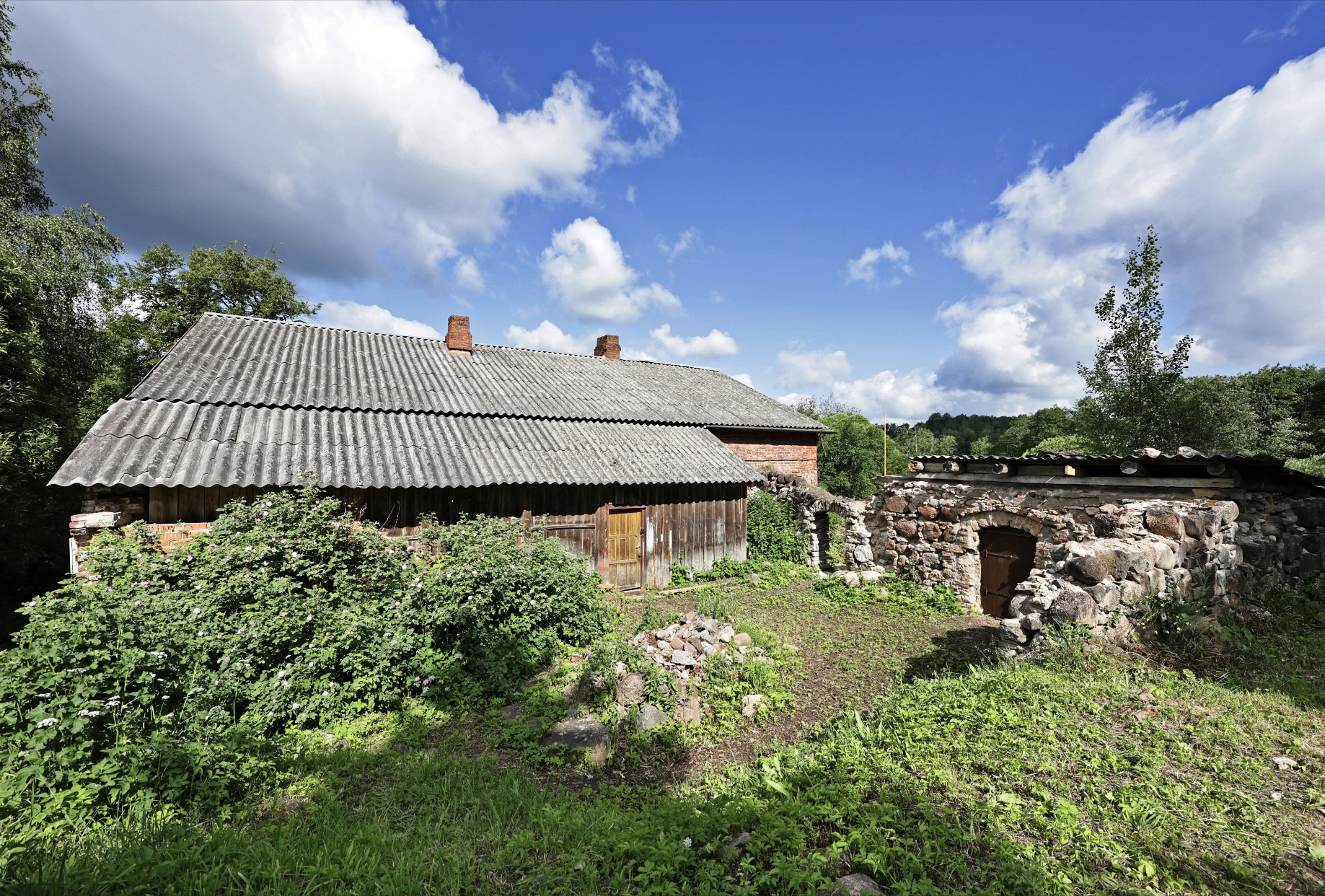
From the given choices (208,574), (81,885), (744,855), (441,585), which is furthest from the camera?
(441,585)

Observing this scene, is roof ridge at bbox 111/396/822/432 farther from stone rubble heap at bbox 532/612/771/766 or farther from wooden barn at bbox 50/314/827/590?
stone rubble heap at bbox 532/612/771/766

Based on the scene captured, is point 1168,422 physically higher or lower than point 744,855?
higher

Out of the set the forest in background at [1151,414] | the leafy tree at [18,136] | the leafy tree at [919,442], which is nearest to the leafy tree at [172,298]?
the leafy tree at [18,136]

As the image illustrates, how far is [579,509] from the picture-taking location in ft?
38.3

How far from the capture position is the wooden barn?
799 centimetres

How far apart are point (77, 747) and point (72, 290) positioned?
15326 millimetres

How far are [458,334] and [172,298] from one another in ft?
43.4

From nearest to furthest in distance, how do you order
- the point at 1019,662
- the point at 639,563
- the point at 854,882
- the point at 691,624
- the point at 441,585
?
the point at 854,882
the point at 1019,662
the point at 441,585
the point at 691,624
the point at 639,563

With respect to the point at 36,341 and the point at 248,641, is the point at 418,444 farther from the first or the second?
the point at 36,341

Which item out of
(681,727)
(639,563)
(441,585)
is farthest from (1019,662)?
(639,563)

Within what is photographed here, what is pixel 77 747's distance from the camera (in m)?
3.94

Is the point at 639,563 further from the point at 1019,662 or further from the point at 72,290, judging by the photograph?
the point at 72,290

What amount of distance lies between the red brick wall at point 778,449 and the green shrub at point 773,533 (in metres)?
3.69

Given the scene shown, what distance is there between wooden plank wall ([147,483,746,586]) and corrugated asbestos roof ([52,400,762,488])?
0.38 metres
